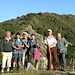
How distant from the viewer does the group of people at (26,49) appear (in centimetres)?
1178

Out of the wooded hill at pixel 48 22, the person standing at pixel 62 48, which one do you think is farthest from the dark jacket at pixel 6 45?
the wooded hill at pixel 48 22

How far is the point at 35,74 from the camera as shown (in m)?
10.7

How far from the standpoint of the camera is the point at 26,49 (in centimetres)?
1245

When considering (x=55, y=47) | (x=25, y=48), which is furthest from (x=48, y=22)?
(x=25, y=48)

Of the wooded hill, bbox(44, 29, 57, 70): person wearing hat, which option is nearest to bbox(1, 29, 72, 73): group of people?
bbox(44, 29, 57, 70): person wearing hat

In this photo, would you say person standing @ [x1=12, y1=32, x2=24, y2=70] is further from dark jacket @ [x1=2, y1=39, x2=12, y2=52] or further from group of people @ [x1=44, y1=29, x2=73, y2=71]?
group of people @ [x1=44, y1=29, x2=73, y2=71]

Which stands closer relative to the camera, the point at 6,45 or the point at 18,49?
the point at 6,45

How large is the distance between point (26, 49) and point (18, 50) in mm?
572

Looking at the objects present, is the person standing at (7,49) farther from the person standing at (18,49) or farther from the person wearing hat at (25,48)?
the person wearing hat at (25,48)

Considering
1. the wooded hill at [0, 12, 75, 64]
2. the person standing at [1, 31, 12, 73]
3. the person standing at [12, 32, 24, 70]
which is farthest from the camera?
the wooded hill at [0, 12, 75, 64]

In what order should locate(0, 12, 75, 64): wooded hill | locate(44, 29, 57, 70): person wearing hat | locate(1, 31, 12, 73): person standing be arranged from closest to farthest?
locate(1, 31, 12, 73): person standing
locate(44, 29, 57, 70): person wearing hat
locate(0, 12, 75, 64): wooded hill

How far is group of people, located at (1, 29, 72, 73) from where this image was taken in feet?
38.7

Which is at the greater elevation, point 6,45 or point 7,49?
point 6,45

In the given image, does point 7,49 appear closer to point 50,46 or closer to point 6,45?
point 6,45
